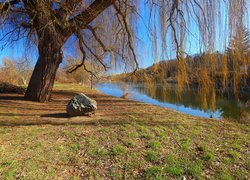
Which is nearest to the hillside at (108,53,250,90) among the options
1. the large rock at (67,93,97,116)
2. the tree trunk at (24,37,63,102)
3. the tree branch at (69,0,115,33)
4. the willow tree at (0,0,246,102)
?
the willow tree at (0,0,246,102)

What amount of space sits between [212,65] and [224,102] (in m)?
10.6

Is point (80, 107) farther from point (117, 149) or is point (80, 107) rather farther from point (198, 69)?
point (198, 69)

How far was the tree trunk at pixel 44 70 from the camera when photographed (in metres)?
6.56

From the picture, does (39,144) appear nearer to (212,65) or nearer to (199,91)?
(199,91)

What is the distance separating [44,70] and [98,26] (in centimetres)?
207

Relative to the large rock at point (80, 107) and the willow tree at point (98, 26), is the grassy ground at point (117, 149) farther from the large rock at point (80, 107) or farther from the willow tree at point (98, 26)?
the willow tree at point (98, 26)

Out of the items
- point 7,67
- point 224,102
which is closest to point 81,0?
point 224,102

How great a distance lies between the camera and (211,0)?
3086 mm

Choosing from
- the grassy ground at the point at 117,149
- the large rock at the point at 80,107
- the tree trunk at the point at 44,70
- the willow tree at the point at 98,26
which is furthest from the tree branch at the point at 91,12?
the grassy ground at the point at 117,149

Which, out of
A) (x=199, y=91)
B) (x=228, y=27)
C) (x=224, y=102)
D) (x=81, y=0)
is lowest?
(x=224, y=102)

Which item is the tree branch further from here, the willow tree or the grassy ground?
the grassy ground

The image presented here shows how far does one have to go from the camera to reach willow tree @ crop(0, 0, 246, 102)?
11.1 feet

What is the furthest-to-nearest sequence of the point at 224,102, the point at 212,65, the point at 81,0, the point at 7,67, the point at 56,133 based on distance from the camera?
the point at 7,67 → the point at 224,102 → the point at 81,0 → the point at 56,133 → the point at 212,65

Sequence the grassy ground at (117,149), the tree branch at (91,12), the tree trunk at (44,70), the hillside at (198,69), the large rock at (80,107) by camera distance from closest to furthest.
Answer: the grassy ground at (117,149), the hillside at (198,69), the large rock at (80,107), the tree branch at (91,12), the tree trunk at (44,70)
